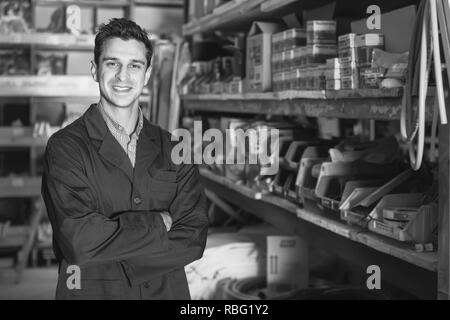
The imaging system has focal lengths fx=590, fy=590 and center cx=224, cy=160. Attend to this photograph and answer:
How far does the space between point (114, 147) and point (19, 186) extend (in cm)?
353

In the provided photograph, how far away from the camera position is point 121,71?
1887mm

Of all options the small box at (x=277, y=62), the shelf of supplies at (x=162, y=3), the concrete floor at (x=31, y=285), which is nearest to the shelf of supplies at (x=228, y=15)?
the small box at (x=277, y=62)

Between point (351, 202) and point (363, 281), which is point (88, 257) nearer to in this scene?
point (351, 202)

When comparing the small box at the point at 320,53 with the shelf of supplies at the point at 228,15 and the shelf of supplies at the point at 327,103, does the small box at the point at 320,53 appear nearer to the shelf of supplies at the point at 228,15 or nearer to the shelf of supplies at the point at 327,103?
the shelf of supplies at the point at 327,103

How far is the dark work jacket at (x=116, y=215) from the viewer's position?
5.82 ft

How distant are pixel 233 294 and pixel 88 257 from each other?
1.26 meters

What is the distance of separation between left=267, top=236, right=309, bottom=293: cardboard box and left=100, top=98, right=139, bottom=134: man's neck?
1131mm

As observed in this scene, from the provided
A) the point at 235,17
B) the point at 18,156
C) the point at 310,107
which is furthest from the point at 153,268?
the point at 18,156

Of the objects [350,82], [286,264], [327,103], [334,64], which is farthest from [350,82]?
[286,264]

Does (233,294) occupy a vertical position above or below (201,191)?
below

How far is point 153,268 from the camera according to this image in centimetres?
189

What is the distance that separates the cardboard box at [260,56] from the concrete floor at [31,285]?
8.75 ft

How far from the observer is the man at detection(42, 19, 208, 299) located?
5.84 ft
